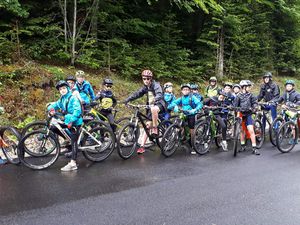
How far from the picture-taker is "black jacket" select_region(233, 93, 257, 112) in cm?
879

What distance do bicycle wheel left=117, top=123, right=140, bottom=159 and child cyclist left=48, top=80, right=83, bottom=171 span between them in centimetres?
119

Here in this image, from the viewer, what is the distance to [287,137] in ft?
29.9

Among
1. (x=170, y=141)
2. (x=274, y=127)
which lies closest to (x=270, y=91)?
(x=274, y=127)

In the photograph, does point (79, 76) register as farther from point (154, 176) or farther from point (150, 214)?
point (150, 214)

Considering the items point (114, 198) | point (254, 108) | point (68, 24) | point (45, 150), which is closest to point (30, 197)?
point (114, 198)

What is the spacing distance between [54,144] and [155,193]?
8.46 ft

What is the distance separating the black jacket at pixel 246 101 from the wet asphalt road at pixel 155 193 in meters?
1.78

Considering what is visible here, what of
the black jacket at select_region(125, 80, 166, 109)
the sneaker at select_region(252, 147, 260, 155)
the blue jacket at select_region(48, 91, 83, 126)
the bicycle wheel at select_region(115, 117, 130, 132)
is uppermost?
the black jacket at select_region(125, 80, 166, 109)

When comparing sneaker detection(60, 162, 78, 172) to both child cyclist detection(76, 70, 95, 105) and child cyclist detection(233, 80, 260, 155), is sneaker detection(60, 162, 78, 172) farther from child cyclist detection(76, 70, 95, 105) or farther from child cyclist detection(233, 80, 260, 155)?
child cyclist detection(233, 80, 260, 155)

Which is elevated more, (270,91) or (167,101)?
(270,91)

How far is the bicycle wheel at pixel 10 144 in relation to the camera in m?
6.82

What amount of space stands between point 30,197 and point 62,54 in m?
8.62

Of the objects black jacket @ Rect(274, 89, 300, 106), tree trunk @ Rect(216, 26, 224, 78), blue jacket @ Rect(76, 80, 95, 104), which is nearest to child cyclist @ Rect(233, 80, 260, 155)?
black jacket @ Rect(274, 89, 300, 106)

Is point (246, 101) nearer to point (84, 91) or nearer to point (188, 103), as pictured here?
point (188, 103)
